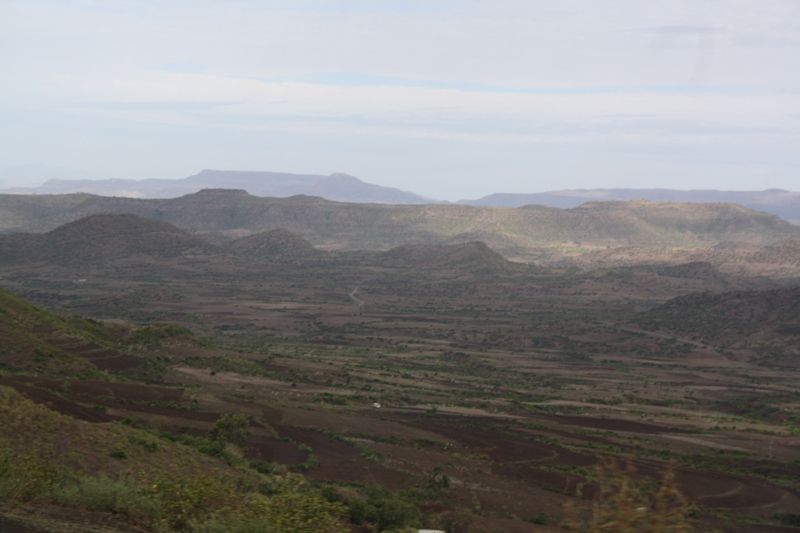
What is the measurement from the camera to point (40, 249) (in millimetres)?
146625

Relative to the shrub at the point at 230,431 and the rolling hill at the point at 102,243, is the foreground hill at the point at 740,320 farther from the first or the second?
the rolling hill at the point at 102,243

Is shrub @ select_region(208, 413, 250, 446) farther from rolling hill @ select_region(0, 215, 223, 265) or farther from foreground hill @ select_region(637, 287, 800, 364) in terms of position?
rolling hill @ select_region(0, 215, 223, 265)

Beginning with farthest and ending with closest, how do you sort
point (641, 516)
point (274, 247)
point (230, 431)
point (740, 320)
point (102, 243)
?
point (274, 247)
point (102, 243)
point (740, 320)
point (230, 431)
point (641, 516)

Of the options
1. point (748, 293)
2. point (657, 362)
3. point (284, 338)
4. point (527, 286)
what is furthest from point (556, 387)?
point (527, 286)

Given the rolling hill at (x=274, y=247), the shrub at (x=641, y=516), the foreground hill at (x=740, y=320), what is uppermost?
the shrub at (x=641, y=516)

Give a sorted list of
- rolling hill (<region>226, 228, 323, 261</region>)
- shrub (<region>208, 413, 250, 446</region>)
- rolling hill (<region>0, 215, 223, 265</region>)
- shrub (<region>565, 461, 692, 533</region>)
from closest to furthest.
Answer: shrub (<region>565, 461, 692, 533</region>) → shrub (<region>208, 413, 250, 446</region>) → rolling hill (<region>0, 215, 223, 265</region>) → rolling hill (<region>226, 228, 323, 261</region>)

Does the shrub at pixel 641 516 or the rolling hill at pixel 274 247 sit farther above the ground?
the shrub at pixel 641 516

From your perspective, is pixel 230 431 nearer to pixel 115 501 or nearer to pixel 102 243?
pixel 115 501

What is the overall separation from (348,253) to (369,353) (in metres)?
111

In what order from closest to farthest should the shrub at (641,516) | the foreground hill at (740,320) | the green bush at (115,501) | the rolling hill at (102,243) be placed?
the shrub at (641,516) < the green bush at (115,501) < the foreground hill at (740,320) < the rolling hill at (102,243)

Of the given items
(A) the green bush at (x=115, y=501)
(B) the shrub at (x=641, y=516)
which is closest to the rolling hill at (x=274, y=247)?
(A) the green bush at (x=115, y=501)

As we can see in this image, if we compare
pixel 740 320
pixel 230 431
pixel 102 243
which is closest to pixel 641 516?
pixel 230 431

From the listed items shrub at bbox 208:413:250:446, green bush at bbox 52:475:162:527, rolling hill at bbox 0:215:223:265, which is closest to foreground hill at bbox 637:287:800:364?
shrub at bbox 208:413:250:446

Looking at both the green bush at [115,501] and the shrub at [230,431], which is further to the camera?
the shrub at [230,431]
